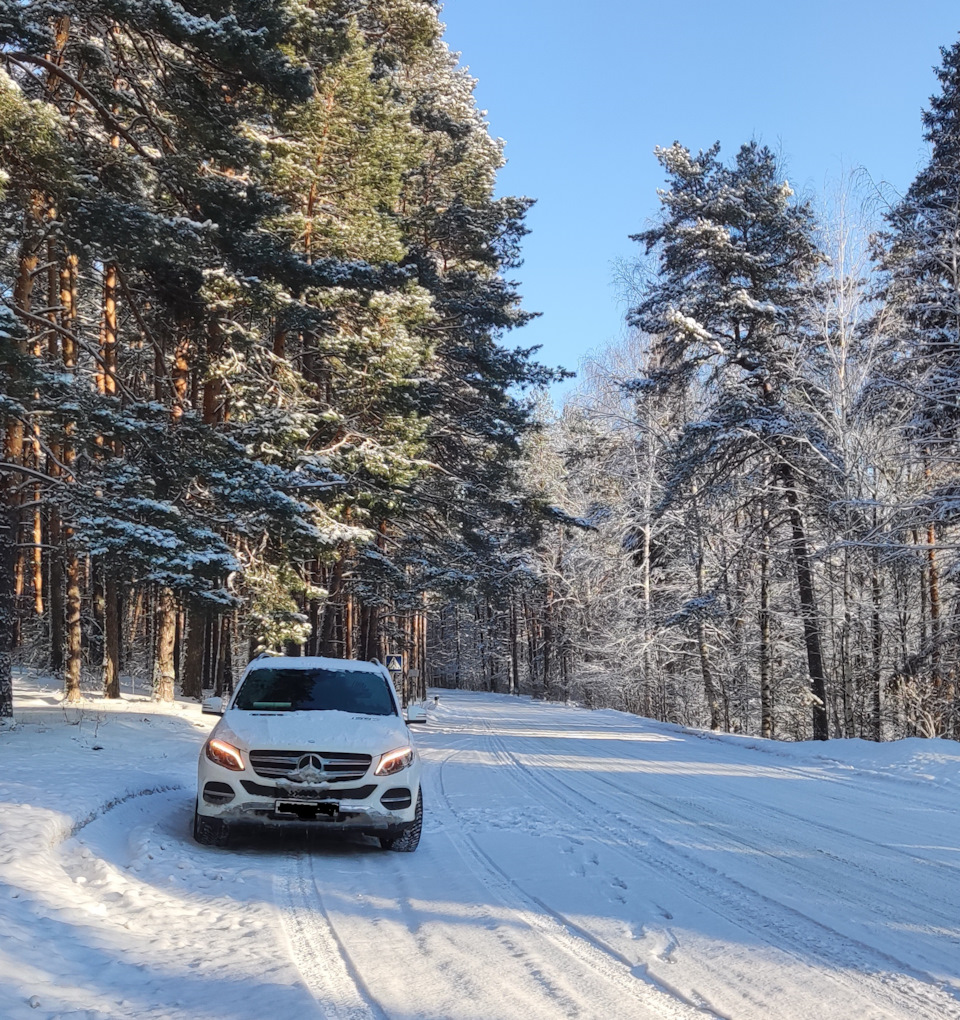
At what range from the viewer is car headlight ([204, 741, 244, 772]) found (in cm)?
716

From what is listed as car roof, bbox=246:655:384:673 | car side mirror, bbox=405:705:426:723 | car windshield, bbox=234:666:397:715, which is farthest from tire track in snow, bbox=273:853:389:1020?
car roof, bbox=246:655:384:673

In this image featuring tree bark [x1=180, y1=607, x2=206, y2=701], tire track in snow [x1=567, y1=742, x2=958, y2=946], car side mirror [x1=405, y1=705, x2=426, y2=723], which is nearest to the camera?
tire track in snow [x1=567, y1=742, x2=958, y2=946]

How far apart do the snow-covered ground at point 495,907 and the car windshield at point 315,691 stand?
1.23 metres

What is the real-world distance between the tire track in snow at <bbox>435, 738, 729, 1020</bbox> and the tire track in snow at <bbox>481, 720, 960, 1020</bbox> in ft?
2.98

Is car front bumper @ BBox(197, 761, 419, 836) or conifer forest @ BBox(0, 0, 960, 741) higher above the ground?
conifer forest @ BBox(0, 0, 960, 741)

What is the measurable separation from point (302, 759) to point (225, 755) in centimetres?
67

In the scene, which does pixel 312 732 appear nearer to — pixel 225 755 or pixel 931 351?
pixel 225 755

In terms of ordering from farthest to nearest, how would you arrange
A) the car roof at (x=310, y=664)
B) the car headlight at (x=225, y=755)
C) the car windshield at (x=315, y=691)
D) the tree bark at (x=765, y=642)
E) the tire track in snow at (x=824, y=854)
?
the tree bark at (x=765, y=642), the car roof at (x=310, y=664), the car windshield at (x=315, y=691), the car headlight at (x=225, y=755), the tire track in snow at (x=824, y=854)

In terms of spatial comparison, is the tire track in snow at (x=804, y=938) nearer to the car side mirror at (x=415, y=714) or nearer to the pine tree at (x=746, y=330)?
the car side mirror at (x=415, y=714)

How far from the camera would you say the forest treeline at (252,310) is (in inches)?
511

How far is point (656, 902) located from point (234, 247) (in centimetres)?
1310

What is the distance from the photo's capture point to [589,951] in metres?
4.67

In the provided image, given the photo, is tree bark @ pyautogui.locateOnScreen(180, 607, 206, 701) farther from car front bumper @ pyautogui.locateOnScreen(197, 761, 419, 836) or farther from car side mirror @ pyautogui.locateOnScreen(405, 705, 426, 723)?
car front bumper @ pyautogui.locateOnScreen(197, 761, 419, 836)

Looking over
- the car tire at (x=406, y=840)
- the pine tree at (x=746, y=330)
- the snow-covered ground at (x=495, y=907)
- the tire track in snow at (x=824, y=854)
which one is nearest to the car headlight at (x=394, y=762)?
the car tire at (x=406, y=840)
